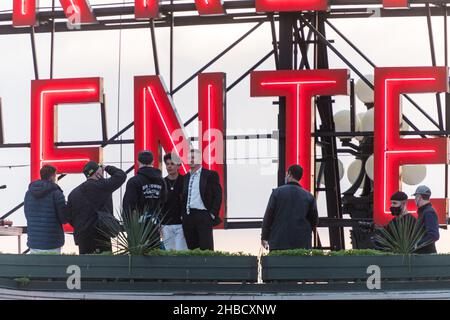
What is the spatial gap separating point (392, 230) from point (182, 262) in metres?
2.29

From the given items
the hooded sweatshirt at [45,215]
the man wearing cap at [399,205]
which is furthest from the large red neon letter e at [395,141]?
the hooded sweatshirt at [45,215]

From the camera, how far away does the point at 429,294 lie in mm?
13516

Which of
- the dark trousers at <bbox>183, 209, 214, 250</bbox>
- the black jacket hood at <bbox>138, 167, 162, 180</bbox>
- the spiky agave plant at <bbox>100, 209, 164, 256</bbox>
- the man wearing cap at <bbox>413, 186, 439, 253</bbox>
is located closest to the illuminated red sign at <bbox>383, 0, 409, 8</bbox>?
the man wearing cap at <bbox>413, 186, 439, 253</bbox>

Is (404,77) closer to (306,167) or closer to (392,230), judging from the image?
(306,167)

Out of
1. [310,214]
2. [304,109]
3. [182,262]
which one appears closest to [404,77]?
[304,109]

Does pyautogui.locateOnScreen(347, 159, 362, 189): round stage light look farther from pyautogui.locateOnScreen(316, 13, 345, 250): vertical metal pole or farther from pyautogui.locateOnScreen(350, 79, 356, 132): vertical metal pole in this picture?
pyautogui.locateOnScreen(350, 79, 356, 132): vertical metal pole

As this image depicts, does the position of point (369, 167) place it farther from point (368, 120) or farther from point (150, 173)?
point (150, 173)

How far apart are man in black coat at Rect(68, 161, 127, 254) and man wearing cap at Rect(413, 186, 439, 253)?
3.39 m

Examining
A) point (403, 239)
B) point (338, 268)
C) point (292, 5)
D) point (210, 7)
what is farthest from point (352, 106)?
point (338, 268)

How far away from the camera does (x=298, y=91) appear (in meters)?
Answer: 23.4

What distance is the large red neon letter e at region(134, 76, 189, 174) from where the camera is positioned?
2395cm

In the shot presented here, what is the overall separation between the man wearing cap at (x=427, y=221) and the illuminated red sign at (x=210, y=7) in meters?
9.47

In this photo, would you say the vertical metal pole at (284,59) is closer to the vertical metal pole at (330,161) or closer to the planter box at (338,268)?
the vertical metal pole at (330,161)

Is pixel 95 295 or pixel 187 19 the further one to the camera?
pixel 187 19
